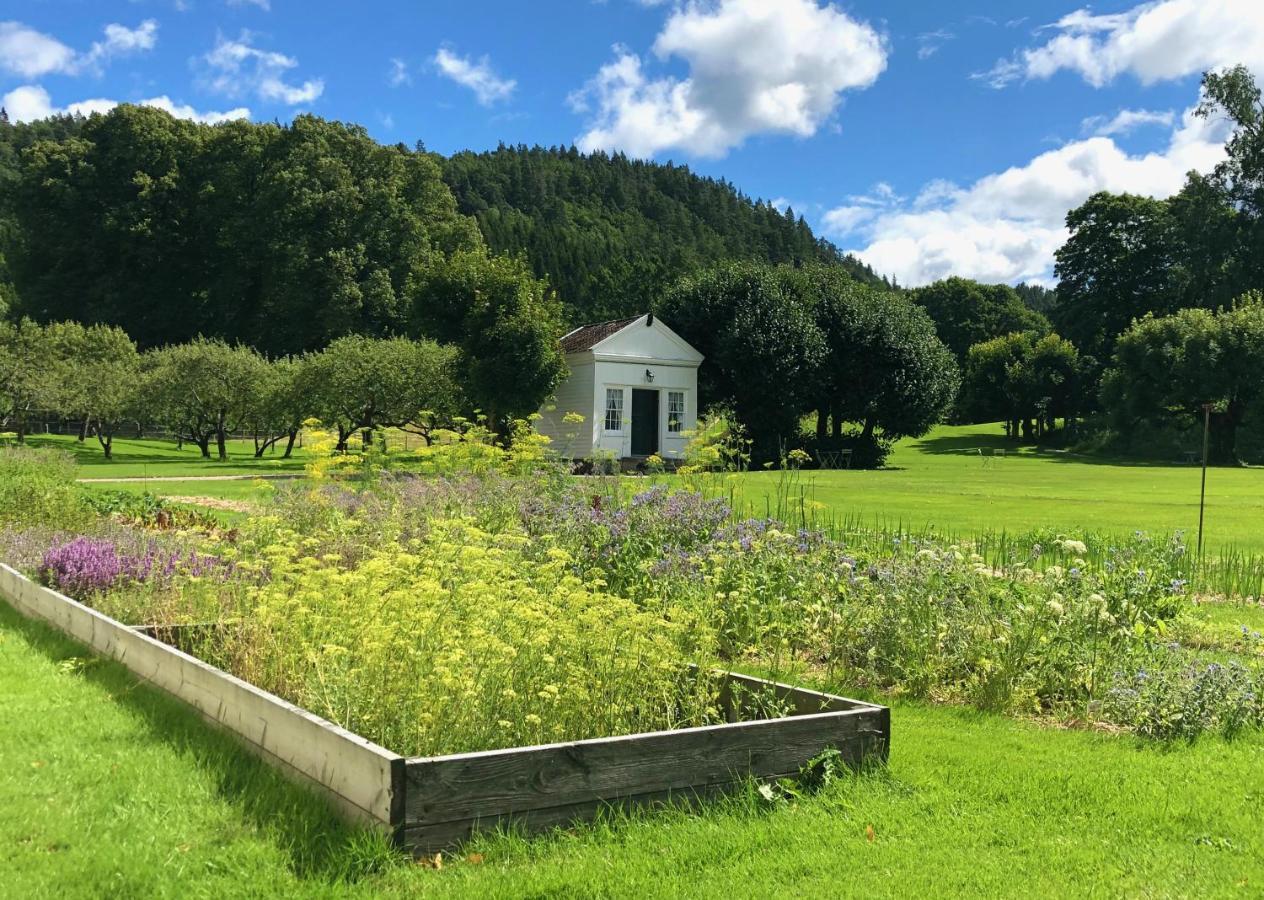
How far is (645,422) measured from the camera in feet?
104

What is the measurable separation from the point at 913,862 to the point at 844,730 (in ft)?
2.70

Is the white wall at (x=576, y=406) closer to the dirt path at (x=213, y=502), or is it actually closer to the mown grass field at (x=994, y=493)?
the mown grass field at (x=994, y=493)

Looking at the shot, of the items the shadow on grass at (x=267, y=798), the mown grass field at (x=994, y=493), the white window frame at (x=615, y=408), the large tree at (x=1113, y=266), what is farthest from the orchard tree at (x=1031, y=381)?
the shadow on grass at (x=267, y=798)

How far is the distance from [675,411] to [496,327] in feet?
27.3

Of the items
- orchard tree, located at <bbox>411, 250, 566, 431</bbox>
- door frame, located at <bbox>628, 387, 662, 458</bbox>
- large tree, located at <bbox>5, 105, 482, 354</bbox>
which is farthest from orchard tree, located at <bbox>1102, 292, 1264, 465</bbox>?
large tree, located at <bbox>5, 105, 482, 354</bbox>

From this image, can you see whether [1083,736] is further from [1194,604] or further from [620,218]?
[620,218]

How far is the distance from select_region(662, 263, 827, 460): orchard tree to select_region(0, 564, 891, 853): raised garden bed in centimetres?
2842

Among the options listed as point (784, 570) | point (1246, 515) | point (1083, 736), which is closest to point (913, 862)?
point (1083, 736)

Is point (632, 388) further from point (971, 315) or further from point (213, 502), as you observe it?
point (971, 315)

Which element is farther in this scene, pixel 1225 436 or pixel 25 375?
pixel 1225 436

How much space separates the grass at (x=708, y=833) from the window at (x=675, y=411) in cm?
2742

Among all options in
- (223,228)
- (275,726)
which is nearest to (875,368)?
(275,726)

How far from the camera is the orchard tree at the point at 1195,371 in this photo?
129 ft

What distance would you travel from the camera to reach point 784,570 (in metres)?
7.09
